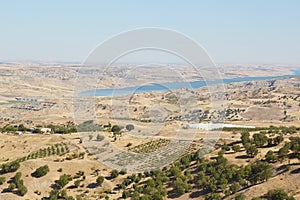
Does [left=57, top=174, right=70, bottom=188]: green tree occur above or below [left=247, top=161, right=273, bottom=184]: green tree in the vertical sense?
below

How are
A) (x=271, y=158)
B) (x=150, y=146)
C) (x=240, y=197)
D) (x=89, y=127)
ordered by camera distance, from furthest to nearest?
(x=150, y=146), (x=89, y=127), (x=271, y=158), (x=240, y=197)

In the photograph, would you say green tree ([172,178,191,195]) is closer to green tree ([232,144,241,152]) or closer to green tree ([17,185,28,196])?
green tree ([232,144,241,152])

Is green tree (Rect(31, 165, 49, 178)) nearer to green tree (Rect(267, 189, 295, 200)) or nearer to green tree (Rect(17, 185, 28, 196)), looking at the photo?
green tree (Rect(17, 185, 28, 196))

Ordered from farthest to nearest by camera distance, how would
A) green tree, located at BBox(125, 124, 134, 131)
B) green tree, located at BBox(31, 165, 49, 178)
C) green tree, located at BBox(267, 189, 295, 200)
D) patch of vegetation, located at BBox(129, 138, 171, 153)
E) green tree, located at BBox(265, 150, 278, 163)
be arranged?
green tree, located at BBox(125, 124, 134, 131)
patch of vegetation, located at BBox(129, 138, 171, 153)
green tree, located at BBox(31, 165, 49, 178)
green tree, located at BBox(265, 150, 278, 163)
green tree, located at BBox(267, 189, 295, 200)

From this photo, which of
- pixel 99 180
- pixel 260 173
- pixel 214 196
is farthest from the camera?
pixel 99 180

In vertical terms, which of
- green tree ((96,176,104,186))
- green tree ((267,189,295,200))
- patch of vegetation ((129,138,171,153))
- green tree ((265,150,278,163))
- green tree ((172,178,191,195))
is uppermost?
green tree ((265,150,278,163))

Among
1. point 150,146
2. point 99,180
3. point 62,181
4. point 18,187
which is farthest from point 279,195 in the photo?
point 18,187

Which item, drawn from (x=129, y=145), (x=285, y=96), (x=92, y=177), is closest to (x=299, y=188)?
(x=92, y=177)

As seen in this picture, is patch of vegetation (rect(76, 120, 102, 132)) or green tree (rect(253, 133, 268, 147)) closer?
patch of vegetation (rect(76, 120, 102, 132))

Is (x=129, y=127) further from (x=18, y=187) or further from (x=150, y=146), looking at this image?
(x=18, y=187)

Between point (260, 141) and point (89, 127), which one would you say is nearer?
point (89, 127)

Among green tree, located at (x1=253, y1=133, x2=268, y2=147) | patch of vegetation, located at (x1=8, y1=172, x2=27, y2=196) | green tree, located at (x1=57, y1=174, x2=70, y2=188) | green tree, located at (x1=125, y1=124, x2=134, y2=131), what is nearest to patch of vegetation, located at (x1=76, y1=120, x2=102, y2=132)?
green tree, located at (x1=57, y1=174, x2=70, y2=188)

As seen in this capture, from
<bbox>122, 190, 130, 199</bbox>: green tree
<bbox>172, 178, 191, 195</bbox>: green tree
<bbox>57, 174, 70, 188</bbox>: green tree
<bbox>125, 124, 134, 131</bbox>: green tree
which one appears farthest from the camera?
<bbox>125, 124, 134, 131</bbox>: green tree
